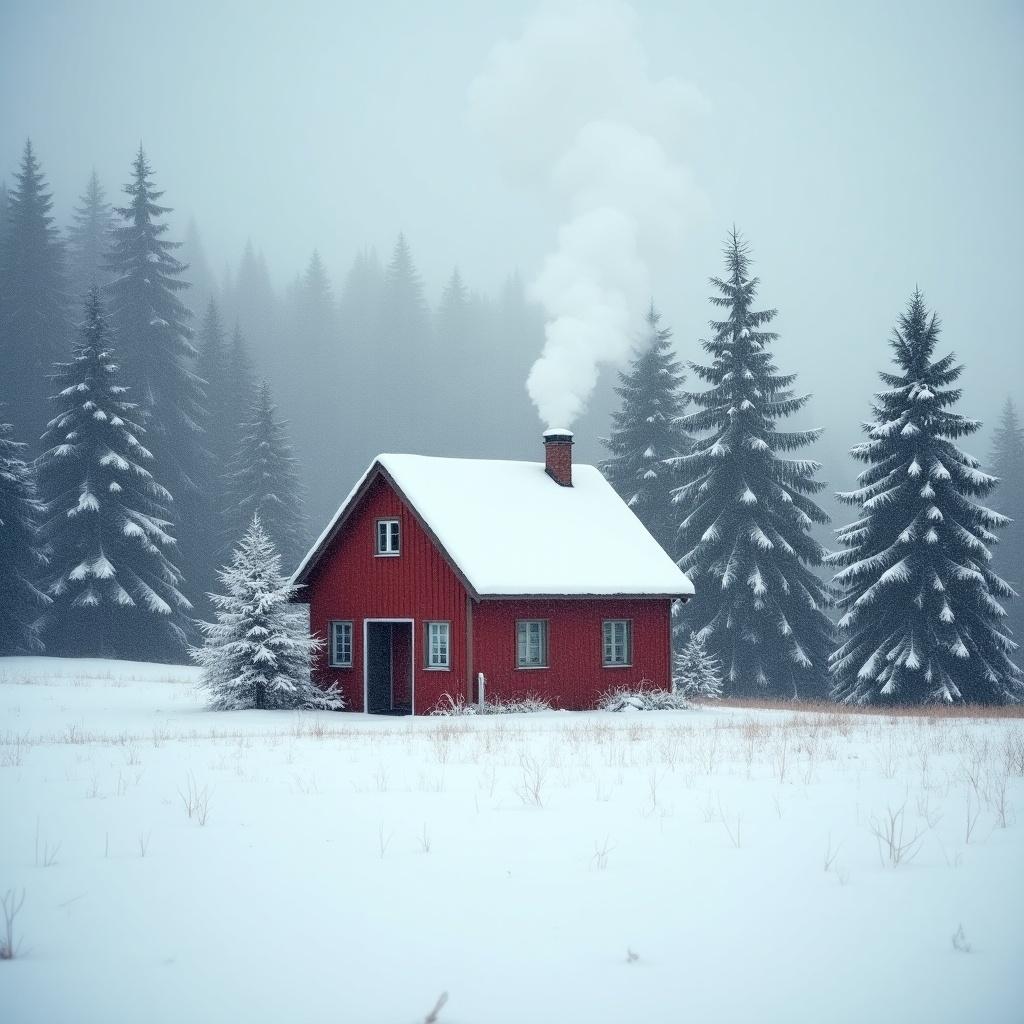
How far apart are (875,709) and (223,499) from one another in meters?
43.8

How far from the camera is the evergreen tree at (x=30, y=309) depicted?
6341cm

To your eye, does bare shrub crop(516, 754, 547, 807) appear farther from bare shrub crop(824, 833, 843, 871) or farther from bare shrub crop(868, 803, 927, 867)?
bare shrub crop(868, 803, 927, 867)

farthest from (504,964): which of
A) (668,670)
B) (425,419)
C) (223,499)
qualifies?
(425,419)

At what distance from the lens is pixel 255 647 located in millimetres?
26516

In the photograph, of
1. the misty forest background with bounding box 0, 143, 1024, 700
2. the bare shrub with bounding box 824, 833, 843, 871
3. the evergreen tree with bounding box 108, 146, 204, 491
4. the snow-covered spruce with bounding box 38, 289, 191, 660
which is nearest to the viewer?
the bare shrub with bounding box 824, 833, 843, 871

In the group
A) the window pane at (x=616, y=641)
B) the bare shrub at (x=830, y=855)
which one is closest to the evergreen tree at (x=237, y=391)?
the window pane at (x=616, y=641)

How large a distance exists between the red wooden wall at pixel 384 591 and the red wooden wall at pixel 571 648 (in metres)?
0.73

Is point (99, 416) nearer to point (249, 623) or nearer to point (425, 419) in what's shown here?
point (249, 623)

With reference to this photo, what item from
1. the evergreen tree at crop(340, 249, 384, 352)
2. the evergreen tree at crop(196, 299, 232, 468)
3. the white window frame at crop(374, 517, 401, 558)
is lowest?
the white window frame at crop(374, 517, 401, 558)

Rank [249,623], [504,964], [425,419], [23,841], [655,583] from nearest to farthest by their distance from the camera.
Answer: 1. [504,964]
2. [23,841]
3. [249,623]
4. [655,583]
5. [425,419]

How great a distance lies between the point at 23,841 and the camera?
27.6 ft

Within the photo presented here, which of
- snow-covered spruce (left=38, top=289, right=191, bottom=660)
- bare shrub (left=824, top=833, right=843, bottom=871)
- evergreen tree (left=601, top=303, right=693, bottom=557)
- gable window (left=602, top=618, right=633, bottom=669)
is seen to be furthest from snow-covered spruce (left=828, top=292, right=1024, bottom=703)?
snow-covered spruce (left=38, top=289, right=191, bottom=660)

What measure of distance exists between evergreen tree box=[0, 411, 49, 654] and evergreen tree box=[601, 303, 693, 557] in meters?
24.9

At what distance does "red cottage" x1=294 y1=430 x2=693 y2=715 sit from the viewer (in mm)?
26641
